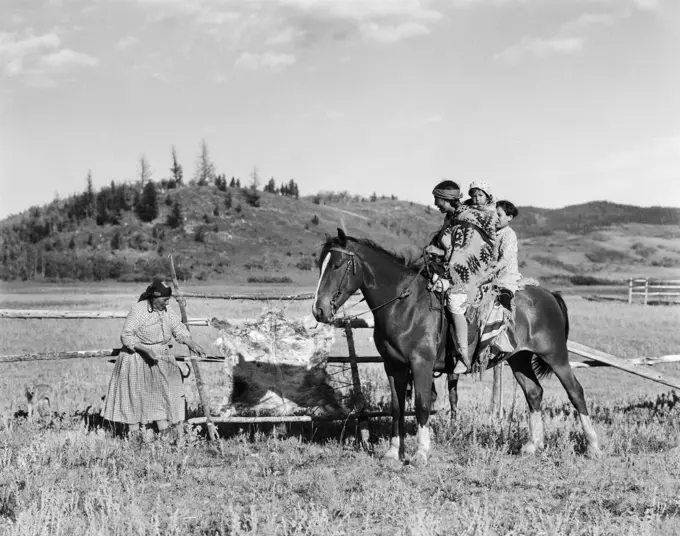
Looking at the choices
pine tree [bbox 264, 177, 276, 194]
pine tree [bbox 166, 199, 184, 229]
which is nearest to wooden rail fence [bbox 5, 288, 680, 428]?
pine tree [bbox 166, 199, 184, 229]

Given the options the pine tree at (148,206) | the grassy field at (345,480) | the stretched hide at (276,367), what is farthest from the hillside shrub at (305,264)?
the stretched hide at (276,367)

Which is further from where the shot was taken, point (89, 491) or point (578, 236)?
point (578, 236)

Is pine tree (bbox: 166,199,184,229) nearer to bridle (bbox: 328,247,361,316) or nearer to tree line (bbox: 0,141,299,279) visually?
tree line (bbox: 0,141,299,279)

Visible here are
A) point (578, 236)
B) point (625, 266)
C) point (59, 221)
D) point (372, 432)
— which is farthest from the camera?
point (578, 236)

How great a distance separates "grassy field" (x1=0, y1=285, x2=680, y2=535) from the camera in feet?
17.3

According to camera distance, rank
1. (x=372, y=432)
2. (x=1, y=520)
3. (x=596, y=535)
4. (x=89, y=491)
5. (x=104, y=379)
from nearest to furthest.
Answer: (x=596, y=535)
(x=1, y=520)
(x=89, y=491)
(x=372, y=432)
(x=104, y=379)

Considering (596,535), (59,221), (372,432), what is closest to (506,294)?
(372,432)

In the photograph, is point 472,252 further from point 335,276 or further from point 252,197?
point 252,197

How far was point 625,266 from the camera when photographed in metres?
99.8

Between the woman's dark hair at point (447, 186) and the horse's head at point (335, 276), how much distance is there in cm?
125

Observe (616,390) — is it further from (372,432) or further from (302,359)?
(302,359)

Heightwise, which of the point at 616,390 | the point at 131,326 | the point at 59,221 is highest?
the point at 59,221

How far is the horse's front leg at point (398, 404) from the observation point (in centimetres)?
745

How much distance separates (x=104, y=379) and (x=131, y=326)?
19.9ft
